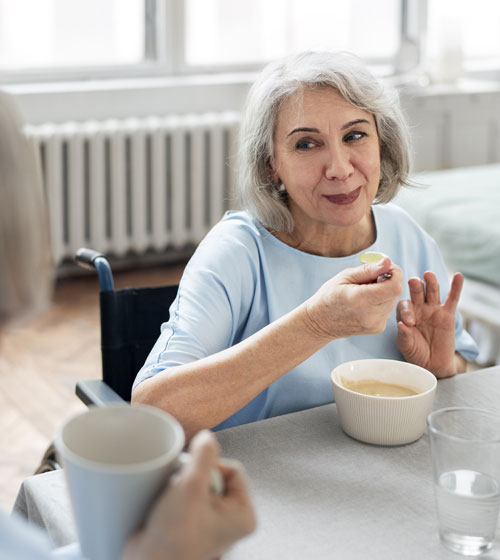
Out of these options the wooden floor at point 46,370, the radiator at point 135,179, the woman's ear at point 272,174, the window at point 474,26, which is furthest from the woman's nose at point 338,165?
the window at point 474,26

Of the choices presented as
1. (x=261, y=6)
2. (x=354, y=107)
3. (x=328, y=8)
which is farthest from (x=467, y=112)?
(x=354, y=107)

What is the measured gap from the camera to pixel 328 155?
1.45 m

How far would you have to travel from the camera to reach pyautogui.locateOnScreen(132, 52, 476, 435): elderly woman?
139cm

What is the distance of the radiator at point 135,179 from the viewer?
3.81 metres

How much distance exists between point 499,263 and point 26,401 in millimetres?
1613

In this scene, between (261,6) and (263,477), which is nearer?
(263,477)

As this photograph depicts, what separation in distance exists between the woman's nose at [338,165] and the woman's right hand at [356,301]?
305 mm

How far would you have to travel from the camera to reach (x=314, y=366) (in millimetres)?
1395

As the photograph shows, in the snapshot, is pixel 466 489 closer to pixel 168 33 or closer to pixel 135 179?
pixel 135 179

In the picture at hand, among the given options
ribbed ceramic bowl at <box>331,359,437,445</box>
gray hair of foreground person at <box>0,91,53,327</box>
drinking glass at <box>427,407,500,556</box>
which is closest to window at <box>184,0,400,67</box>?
ribbed ceramic bowl at <box>331,359,437,445</box>

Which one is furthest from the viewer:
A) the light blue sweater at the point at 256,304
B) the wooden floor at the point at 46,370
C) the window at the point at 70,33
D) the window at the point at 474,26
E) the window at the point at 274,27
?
the window at the point at 474,26

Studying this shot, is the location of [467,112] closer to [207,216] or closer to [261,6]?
[261,6]

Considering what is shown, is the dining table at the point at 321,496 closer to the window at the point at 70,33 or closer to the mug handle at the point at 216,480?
the mug handle at the point at 216,480

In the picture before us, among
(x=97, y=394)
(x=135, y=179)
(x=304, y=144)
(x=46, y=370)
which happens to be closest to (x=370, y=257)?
(x=304, y=144)
